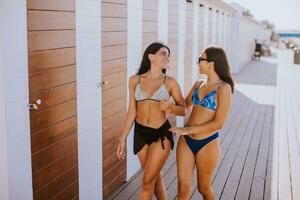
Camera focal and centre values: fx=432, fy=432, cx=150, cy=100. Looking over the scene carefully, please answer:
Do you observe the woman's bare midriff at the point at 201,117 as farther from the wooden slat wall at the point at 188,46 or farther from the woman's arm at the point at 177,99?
the wooden slat wall at the point at 188,46

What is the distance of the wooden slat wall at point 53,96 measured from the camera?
2.85 metres

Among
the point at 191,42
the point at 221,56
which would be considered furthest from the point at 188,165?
the point at 191,42

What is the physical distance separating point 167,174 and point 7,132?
293cm

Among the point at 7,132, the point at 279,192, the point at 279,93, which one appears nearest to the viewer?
the point at 7,132

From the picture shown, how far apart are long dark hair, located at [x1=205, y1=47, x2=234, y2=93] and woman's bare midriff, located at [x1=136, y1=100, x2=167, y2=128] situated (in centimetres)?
54

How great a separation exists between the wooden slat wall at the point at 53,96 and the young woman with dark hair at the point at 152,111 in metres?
0.47

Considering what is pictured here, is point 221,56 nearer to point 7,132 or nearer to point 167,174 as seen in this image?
point 7,132

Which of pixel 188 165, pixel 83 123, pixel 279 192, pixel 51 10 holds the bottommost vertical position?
pixel 279 192

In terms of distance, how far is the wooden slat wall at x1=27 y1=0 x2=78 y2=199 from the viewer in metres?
2.85

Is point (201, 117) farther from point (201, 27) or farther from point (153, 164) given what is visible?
point (201, 27)

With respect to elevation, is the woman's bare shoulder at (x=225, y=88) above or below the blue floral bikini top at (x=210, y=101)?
above

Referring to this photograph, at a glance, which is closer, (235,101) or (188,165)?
(188,165)

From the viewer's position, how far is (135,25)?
489 centimetres

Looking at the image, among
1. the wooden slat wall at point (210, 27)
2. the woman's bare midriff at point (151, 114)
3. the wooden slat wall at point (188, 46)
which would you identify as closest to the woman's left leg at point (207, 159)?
the woman's bare midriff at point (151, 114)
